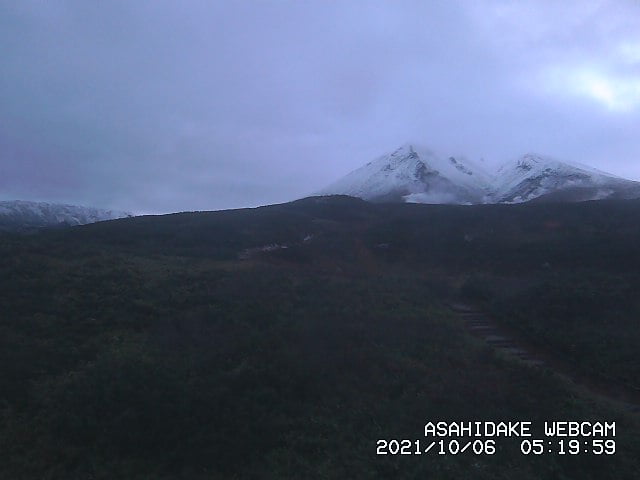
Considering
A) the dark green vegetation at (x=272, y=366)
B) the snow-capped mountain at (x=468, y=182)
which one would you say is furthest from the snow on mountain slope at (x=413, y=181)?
the dark green vegetation at (x=272, y=366)

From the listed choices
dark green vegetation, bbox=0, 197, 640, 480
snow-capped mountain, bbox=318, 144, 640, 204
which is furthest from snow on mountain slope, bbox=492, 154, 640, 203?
dark green vegetation, bbox=0, 197, 640, 480

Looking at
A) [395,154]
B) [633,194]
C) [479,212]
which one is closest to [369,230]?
[479,212]

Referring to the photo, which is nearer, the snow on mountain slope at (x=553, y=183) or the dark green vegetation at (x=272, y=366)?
the dark green vegetation at (x=272, y=366)

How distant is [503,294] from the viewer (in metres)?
21.9

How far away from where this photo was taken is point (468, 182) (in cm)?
13400

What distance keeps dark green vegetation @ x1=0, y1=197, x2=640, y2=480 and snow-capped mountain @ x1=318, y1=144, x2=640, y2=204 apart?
73018 mm

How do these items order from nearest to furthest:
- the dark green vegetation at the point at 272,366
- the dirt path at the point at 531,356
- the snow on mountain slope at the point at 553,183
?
the dark green vegetation at the point at 272,366, the dirt path at the point at 531,356, the snow on mountain slope at the point at 553,183

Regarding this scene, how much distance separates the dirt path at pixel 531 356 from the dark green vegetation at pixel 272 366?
0.46 metres

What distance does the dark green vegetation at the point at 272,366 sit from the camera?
28.7ft

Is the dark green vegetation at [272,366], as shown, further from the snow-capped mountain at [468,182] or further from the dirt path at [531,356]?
the snow-capped mountain at [468,182]

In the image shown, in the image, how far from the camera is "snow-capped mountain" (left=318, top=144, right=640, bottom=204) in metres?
98.0

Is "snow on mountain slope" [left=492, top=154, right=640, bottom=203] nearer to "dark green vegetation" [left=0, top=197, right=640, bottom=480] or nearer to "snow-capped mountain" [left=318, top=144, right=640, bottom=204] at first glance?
"snow-capped mountain" [left=318, top=144, right=640, bottom=204]

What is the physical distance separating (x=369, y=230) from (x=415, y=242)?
568 centimetres

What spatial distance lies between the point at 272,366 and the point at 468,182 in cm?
12961
